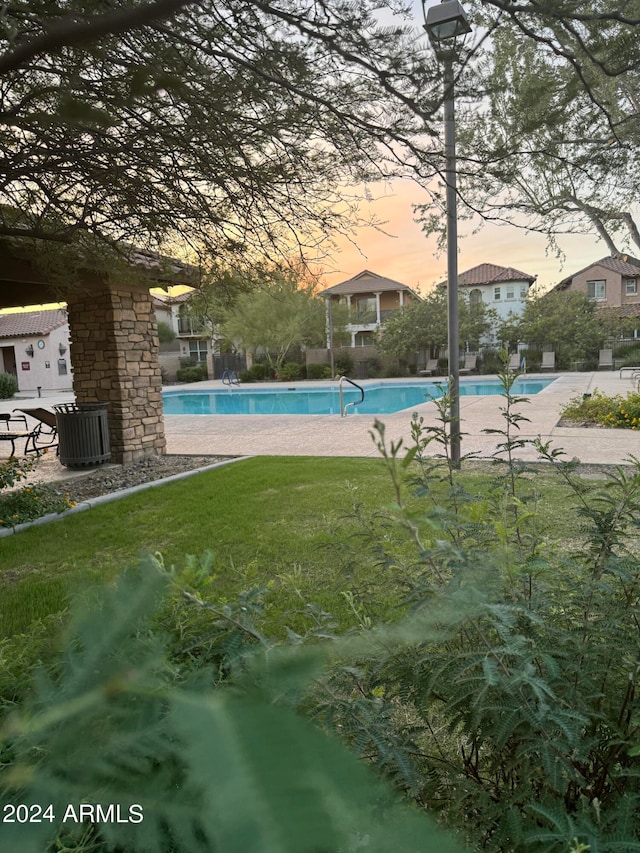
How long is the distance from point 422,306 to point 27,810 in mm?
33926

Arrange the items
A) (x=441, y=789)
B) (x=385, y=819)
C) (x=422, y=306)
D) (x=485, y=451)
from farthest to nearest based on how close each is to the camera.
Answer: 1. (x=422, y=306)
2. (x=485, y=451)
3. (x=441, y=789)
4. (x=385, y=819)

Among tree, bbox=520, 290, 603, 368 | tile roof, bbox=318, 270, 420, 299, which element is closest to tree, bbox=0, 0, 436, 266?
tree, bbox=520, 290, 603, 368

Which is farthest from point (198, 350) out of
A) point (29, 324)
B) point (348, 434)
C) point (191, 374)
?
point (348, 434)

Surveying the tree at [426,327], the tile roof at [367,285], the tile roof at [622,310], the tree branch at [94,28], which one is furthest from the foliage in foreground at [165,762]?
the tile roof at [367,285]

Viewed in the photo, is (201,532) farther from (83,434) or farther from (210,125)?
(83,434)

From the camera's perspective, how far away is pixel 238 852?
256mm

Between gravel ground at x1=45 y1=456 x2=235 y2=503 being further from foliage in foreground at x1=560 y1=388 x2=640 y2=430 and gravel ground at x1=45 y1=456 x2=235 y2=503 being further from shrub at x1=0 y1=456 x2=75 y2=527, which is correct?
foliage in foreground at x1=560 y1=388 x2=640 y2=430

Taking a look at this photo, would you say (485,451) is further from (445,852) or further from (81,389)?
(445,852)

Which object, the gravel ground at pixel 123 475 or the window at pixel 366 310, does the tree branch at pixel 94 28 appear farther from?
the window at pixel 366 310

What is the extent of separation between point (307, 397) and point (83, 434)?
15613 millimetres

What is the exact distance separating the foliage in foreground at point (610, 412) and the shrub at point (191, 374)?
28583mm

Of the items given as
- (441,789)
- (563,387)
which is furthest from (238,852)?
(563,387)

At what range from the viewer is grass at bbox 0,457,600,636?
3.69 metres

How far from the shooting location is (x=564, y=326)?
1224 inches
